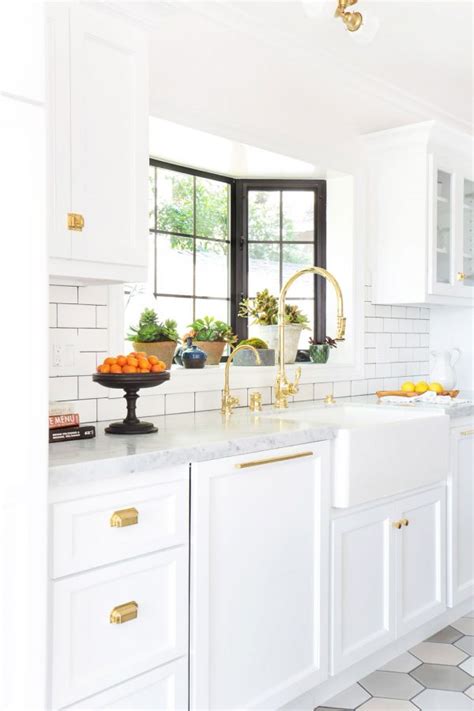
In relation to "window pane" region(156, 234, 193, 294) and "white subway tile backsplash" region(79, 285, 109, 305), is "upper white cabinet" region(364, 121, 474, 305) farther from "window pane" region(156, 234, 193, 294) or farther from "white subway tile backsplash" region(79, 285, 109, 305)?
"white subway tile backsplash" region(79, 285, 109, 305)

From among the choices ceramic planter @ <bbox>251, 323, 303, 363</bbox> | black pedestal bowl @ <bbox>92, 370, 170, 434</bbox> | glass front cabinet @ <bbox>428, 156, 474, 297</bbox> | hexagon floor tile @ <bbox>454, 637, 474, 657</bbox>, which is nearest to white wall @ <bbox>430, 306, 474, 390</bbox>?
glass front cabinet @ <bbox>428, 156, 474, 297</bbox>

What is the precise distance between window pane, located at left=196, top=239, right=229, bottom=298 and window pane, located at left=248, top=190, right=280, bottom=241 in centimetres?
20

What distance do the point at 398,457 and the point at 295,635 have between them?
2.50 ft

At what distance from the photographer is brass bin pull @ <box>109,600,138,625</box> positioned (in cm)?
175

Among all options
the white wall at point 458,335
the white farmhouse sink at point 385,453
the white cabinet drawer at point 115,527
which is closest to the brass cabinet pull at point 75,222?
the white cabinet drawer at point 115,527

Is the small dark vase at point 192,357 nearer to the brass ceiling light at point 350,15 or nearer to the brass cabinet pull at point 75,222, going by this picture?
the brass cabinet pull at point 75,222

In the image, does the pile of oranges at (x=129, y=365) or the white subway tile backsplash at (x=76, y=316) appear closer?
the pile of oranges at (x=129, y=365)

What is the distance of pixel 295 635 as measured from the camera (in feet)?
7.50

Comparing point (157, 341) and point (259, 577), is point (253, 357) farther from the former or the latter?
point (259, 577)

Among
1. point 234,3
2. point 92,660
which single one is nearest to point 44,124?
point 92,660

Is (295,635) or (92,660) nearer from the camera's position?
(92,660)

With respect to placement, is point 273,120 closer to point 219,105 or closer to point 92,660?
point 219,105

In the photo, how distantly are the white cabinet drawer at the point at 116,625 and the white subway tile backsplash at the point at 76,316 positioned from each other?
0.92 meters

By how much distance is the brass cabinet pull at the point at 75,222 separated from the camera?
6.70ft
